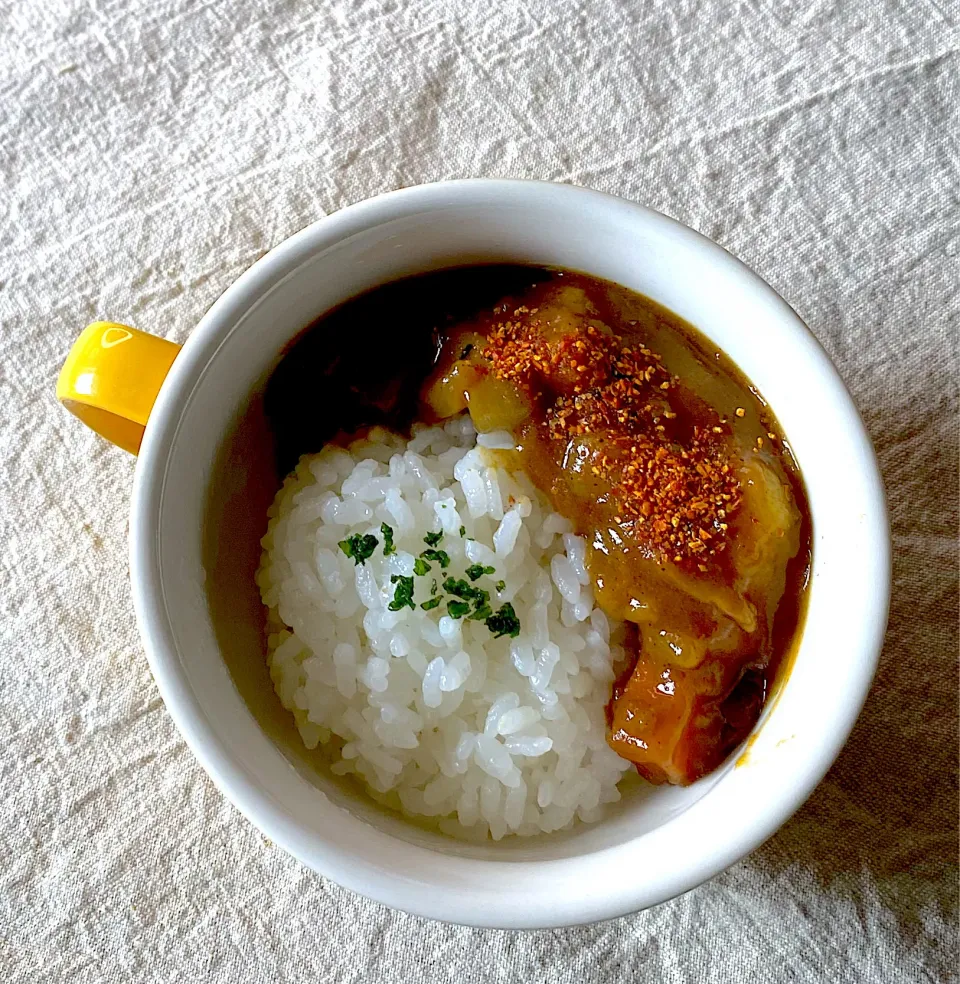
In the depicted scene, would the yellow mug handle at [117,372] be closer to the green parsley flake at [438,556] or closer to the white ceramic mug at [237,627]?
the white ceramic mug at [237,627]

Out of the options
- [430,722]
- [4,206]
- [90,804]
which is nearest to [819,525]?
[430,722]

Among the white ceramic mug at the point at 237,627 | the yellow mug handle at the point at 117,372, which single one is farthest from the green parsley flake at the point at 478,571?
the yellow mug handle at the point at 117,372

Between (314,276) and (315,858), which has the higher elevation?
(314,276)

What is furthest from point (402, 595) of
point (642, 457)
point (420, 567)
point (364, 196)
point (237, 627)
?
point (364, 196)

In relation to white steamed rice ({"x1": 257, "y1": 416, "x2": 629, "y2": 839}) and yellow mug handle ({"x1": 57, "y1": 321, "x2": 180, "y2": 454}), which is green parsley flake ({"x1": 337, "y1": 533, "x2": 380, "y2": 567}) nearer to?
white steamed rice ({"x1": 257, "y1": 416, "x2": 629, "y2": 839})

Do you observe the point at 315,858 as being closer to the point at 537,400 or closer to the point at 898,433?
the point at 537,400

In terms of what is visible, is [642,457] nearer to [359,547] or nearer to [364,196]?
[359,547]

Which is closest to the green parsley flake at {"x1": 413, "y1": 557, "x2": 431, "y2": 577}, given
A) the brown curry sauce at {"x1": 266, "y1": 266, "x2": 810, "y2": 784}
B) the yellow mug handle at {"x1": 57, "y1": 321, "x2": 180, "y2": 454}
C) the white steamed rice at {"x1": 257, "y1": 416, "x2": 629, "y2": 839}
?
the white steamed rice at {"x1": 257, "y1": 416, "x2": 629, "y2": 839}
